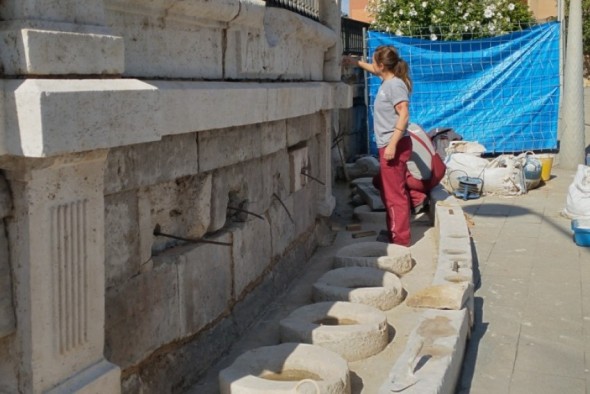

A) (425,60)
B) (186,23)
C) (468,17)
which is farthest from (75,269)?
(468,17)

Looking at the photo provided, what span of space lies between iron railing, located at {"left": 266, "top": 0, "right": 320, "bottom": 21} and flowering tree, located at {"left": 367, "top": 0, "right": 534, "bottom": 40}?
24.5ft

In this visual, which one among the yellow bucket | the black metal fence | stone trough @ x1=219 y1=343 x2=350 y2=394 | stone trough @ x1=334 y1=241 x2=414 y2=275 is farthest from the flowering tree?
stone trough @ x1=219 y1=343 x2=350 y2=394

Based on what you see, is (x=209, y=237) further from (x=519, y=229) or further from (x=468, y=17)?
(x=468, y=17)

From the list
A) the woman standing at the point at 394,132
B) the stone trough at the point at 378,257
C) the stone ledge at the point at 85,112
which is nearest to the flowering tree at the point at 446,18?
the woman standing at the point at 394,132

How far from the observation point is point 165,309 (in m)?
3.77

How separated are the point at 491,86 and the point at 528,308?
25.7ft

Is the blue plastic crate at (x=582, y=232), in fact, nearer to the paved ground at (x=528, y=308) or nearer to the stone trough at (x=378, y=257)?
the paved ground at (x=528, y=308)

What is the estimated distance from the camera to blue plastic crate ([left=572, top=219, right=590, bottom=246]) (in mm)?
7164

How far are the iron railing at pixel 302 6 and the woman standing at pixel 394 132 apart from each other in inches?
29.8

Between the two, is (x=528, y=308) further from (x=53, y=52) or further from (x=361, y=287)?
(x=53, y=52)

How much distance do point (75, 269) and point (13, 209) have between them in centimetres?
32

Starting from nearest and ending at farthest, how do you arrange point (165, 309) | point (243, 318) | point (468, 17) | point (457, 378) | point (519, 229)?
point (165, 309), point (457, 378), point (243, 318), point (519, 229), point (468, 17)

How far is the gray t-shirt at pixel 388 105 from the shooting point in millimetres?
6555

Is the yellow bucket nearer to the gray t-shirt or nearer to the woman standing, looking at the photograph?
the woman standing
